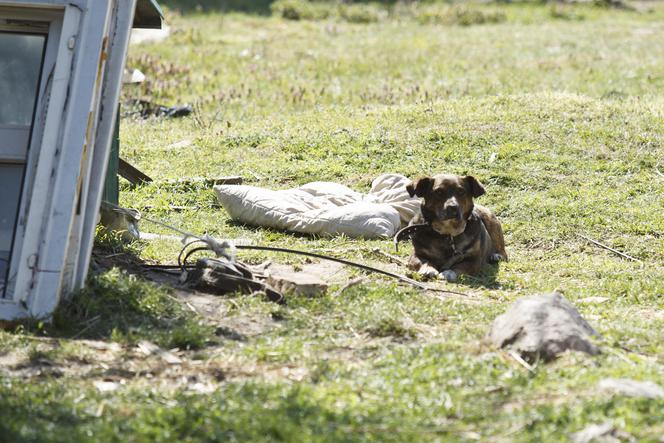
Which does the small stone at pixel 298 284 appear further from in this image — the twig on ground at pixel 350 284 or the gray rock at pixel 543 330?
the gray rock at pixel 543 330

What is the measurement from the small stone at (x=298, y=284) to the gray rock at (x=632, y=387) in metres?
2.52

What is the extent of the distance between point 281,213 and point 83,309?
12.8 feet

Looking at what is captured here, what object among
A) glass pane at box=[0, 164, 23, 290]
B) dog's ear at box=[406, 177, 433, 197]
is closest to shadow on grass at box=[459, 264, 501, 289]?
dog's ear at box=[406, 177, 433, 197]

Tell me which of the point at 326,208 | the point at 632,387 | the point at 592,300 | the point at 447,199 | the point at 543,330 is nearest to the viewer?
the point at 632,387

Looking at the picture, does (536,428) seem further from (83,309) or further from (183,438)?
(83,309)

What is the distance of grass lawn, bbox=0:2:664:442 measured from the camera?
4805mm

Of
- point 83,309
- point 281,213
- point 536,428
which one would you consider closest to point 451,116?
point 281,213

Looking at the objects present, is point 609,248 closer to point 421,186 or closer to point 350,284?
point 421,186

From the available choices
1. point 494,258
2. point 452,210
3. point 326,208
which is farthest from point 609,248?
point 326,208

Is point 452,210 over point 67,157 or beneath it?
beneath

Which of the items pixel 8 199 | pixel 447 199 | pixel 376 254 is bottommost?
pixel 376 254

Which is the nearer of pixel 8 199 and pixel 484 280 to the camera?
pixel 8 199

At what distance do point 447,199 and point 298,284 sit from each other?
1879mm

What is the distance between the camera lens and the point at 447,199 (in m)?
8.42
